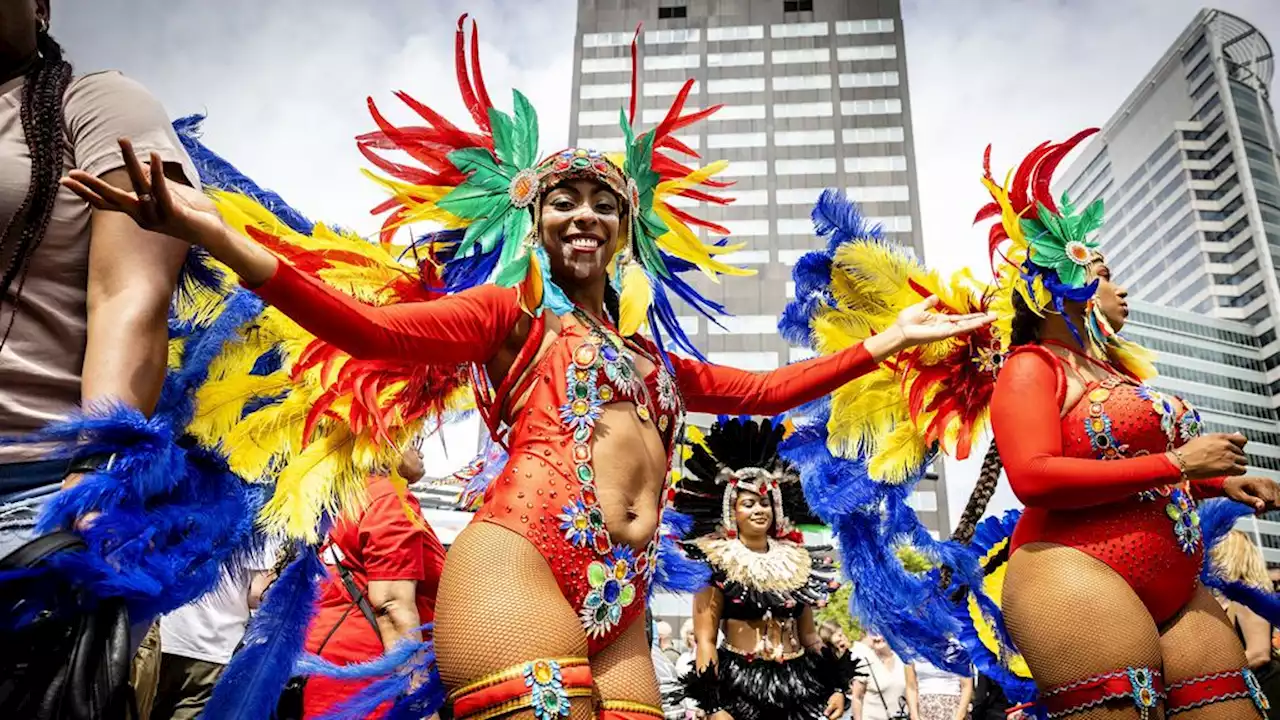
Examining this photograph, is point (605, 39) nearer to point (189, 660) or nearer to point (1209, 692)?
point (189, 660)

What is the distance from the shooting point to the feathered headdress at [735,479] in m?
5.48

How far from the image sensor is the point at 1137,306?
53812 millimetres

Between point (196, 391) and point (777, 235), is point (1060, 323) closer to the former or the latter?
point (196, 391)

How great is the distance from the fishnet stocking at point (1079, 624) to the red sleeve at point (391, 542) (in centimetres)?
224

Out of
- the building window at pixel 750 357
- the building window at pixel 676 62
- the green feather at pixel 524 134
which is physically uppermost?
the building window at pixel 676 62

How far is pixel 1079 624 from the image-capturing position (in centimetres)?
260

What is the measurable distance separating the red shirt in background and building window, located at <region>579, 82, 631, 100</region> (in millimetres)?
45240

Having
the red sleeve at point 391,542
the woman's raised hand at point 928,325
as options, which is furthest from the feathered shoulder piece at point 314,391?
the woman's raised hand at point 928,325

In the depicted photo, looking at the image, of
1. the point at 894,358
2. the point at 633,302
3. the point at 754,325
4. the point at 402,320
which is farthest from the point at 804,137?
the point at 402,320

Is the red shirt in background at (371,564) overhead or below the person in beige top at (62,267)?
below

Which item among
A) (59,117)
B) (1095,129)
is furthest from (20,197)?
(1095,129)

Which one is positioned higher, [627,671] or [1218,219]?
[1218,219]

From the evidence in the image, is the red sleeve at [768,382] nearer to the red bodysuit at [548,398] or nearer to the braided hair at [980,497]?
the red bodysuit at [548,398]

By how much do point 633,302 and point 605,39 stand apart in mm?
49162
